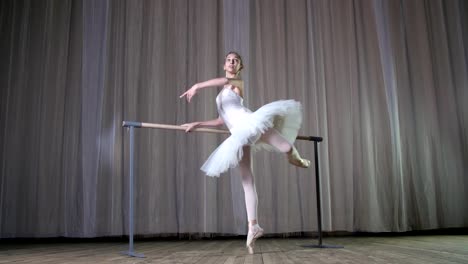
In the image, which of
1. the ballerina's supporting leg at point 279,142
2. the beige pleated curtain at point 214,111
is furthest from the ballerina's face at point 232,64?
the beige pleated curtain at point 214,111

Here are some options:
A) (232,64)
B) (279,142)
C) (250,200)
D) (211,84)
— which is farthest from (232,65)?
(250,200)

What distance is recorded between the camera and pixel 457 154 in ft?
14.8

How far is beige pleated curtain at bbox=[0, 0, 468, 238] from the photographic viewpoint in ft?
13.2

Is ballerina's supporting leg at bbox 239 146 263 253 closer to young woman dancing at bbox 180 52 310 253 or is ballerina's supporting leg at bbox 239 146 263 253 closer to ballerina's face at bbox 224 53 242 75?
young woman dancing at bbox 180 52 310 253

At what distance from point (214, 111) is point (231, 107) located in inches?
59.7

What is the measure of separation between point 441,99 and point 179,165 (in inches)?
113

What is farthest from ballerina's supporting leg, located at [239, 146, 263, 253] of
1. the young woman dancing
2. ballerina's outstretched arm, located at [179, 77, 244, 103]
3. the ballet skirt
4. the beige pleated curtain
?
the beige pleated curtain

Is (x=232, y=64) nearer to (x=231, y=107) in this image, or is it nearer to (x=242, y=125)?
(x=231, y=107)

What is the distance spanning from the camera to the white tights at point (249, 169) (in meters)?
2.61

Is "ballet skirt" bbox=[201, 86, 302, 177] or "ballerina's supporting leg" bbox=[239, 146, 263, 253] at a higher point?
"ballet skirt" bbox=[201, 86, 302, 177]

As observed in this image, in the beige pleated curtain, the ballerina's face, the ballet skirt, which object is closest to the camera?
the ballet skirt

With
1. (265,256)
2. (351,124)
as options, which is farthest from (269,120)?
(351,124)

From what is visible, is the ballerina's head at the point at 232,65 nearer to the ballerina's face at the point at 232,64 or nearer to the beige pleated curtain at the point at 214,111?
the ballerina's face at the point at 232,64

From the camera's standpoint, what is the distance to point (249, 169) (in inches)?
108
